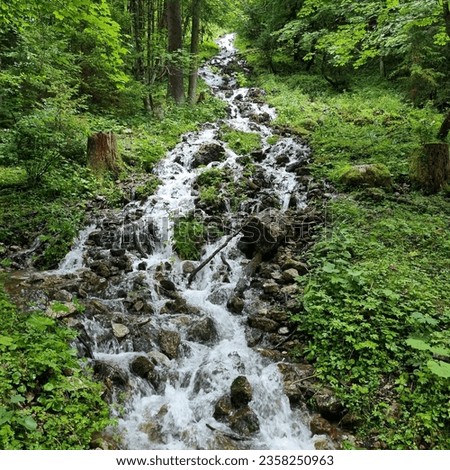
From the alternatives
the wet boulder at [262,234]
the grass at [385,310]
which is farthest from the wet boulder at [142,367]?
the wet boulder at [262,234]

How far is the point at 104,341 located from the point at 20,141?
221 inches

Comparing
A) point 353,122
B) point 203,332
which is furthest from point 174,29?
point 203,332

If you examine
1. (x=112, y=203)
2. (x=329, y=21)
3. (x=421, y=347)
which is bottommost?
(x=112, y=203)

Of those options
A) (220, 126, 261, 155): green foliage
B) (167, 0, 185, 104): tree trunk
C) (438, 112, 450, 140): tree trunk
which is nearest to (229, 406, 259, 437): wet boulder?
(220, 126, 261, 155): green foliage

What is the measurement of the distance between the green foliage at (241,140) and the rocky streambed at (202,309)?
191 cm

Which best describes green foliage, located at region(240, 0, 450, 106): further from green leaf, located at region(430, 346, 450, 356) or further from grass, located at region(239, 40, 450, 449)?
green leaf, located at region(430, 346, 450, 356)

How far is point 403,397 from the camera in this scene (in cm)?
361

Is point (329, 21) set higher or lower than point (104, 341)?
higher

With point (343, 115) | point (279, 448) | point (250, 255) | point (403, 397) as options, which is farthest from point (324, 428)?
point (343, 115)

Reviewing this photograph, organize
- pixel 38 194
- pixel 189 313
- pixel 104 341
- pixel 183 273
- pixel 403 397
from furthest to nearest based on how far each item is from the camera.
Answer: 1. pixel 38 194
2. pixel 183 273
3. pixel 189 313
4. pixel 104 341
5. pixel 403 397

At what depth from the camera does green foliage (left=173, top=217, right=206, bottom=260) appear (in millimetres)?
6988

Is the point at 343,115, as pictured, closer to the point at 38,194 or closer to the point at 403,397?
the point at 38,194


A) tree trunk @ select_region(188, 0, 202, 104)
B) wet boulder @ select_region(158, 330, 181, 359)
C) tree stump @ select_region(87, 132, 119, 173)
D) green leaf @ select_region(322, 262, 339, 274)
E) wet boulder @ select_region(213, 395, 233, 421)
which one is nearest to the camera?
wet boulder @ select_region(213, 395, 233, 421)

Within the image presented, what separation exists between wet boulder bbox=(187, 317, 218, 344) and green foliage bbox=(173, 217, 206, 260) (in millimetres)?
2022
